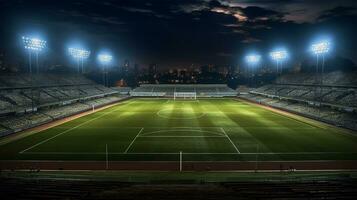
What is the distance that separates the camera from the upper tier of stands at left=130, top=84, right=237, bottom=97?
326 ft

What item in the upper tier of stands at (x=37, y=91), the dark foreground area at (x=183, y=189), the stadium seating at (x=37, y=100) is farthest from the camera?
the upper tier of stands at (x=37, y=91)

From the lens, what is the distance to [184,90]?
4082 inches

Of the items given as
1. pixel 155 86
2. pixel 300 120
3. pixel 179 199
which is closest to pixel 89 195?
pixel 179 199

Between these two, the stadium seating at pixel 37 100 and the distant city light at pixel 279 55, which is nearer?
the stadium seating at pixel 37 100

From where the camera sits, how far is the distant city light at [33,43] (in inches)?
2031

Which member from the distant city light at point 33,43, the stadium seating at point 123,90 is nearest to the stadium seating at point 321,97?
the stadium seating at point 123,90

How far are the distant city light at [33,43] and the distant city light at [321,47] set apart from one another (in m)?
54.8

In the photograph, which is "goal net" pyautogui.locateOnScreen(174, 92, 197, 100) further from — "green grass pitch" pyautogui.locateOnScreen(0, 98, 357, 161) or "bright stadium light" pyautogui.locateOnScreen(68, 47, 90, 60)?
"green grass pitch" pyautogui.locateOnScreen(0, 98, 357, 161)

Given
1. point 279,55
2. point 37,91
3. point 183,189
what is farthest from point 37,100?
point 279,55

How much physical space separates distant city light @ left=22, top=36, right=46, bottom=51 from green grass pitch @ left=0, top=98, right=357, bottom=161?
63.5 feet

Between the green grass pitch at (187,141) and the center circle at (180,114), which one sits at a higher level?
the center circle at (180,114)

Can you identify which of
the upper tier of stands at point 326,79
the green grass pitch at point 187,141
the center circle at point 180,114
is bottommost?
the green grass pitch at point 187,141

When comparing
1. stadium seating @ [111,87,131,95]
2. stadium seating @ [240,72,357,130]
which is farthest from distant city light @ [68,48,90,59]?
stadium seating @ [240,72,357,130]

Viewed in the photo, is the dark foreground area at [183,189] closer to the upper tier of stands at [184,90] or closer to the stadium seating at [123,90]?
the upper tier of stands at [184,90]
